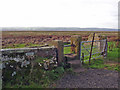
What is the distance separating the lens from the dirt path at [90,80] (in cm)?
437

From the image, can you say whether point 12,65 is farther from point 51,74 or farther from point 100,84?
point 100,84

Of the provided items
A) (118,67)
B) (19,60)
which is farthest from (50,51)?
(118,67)

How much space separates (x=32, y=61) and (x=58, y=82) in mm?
1528

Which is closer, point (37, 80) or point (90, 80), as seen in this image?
point (37, 80)

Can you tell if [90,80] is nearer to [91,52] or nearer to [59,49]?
[59,49]

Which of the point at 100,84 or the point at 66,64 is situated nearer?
the point at 100,84

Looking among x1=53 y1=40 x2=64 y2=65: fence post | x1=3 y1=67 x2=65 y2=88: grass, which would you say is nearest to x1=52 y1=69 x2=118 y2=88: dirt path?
x1=3 y1=67 x2=65 y2=88: grass

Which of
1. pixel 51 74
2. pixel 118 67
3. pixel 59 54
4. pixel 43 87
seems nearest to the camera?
pixel 43 87

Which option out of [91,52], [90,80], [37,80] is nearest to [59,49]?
[37,80]

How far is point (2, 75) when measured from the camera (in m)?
4.19

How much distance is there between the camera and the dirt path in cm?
437

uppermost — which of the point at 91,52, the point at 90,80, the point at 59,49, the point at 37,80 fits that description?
the point at 59,49

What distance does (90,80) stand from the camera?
4805 mm

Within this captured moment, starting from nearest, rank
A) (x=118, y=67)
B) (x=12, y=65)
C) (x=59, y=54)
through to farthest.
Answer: (x=12, y=65), (x=59, y=54), (x=118, y=67)
